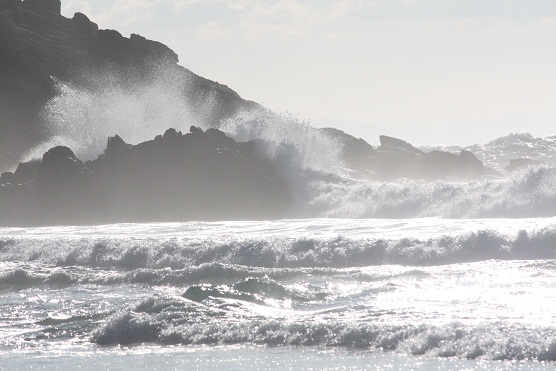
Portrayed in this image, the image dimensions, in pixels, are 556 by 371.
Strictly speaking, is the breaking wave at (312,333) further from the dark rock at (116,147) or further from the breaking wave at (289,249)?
the dark rock at (116,147)

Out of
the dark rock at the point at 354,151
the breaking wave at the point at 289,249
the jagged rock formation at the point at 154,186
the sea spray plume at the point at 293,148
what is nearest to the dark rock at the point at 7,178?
the jagged rock formation at the point at 154,186

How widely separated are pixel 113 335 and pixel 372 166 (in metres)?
51.9

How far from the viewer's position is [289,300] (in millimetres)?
19766

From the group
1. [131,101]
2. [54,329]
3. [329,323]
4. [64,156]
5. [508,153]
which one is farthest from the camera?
[508,153]

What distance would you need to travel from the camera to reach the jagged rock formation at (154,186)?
147 ft

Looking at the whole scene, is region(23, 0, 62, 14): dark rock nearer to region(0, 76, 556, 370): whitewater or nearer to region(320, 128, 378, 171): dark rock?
region(320, 128, 378, 171): dark rock

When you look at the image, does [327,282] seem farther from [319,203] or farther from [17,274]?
[319,203]

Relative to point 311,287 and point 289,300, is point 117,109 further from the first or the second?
point 289,300

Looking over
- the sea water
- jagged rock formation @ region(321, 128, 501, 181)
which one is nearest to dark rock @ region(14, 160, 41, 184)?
the sea water

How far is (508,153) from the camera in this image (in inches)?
4112

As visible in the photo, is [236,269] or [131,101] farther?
[131,101]

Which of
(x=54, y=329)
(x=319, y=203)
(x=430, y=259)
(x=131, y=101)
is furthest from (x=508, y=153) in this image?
(x=54, y=329)

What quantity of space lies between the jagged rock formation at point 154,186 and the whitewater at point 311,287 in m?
2.32

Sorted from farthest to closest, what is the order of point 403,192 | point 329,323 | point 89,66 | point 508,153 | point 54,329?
point 508,153
point 89,66
point 403,192
point 54,329
point 329,323
